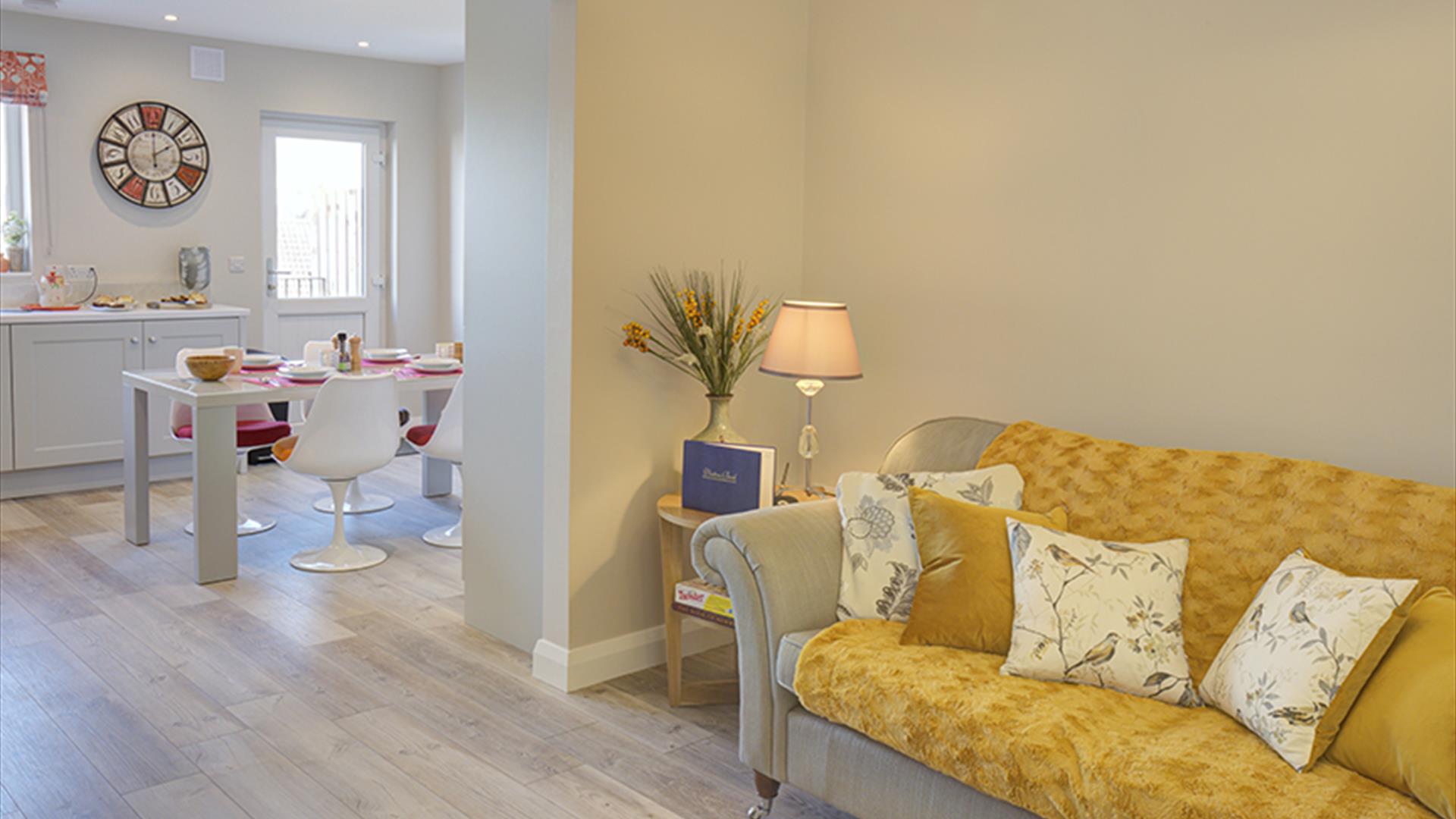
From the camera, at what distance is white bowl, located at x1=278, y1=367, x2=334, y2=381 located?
191 inches

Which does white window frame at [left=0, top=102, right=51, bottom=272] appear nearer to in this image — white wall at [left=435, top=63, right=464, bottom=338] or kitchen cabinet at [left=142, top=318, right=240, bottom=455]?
kitchen cabinet at [left=142, top=318, right=240, bottom=455]

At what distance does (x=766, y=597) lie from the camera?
8.76 ft

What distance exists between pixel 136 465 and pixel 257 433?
1.72ft

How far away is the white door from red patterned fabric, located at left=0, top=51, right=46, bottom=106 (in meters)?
1.31

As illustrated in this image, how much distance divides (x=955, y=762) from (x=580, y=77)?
2.11m

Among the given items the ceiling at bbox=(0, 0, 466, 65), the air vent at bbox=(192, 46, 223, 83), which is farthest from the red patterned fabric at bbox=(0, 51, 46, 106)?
the air vent at bbox=(192, 46, 223, 83)

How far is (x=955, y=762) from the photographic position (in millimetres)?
2240

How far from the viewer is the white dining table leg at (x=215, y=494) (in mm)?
4445

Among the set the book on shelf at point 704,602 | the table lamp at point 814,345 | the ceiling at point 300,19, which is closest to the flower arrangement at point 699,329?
the table lamp at point 814,345

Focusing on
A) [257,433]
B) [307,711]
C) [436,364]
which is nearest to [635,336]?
[307,711]

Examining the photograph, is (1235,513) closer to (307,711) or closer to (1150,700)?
(1150,700)

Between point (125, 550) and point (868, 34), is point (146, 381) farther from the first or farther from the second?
point (868, 34)

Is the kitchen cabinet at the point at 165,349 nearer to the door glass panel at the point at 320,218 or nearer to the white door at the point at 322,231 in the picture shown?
the white door at the point at 322,231

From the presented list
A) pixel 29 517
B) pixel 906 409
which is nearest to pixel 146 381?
pixel 29 517
